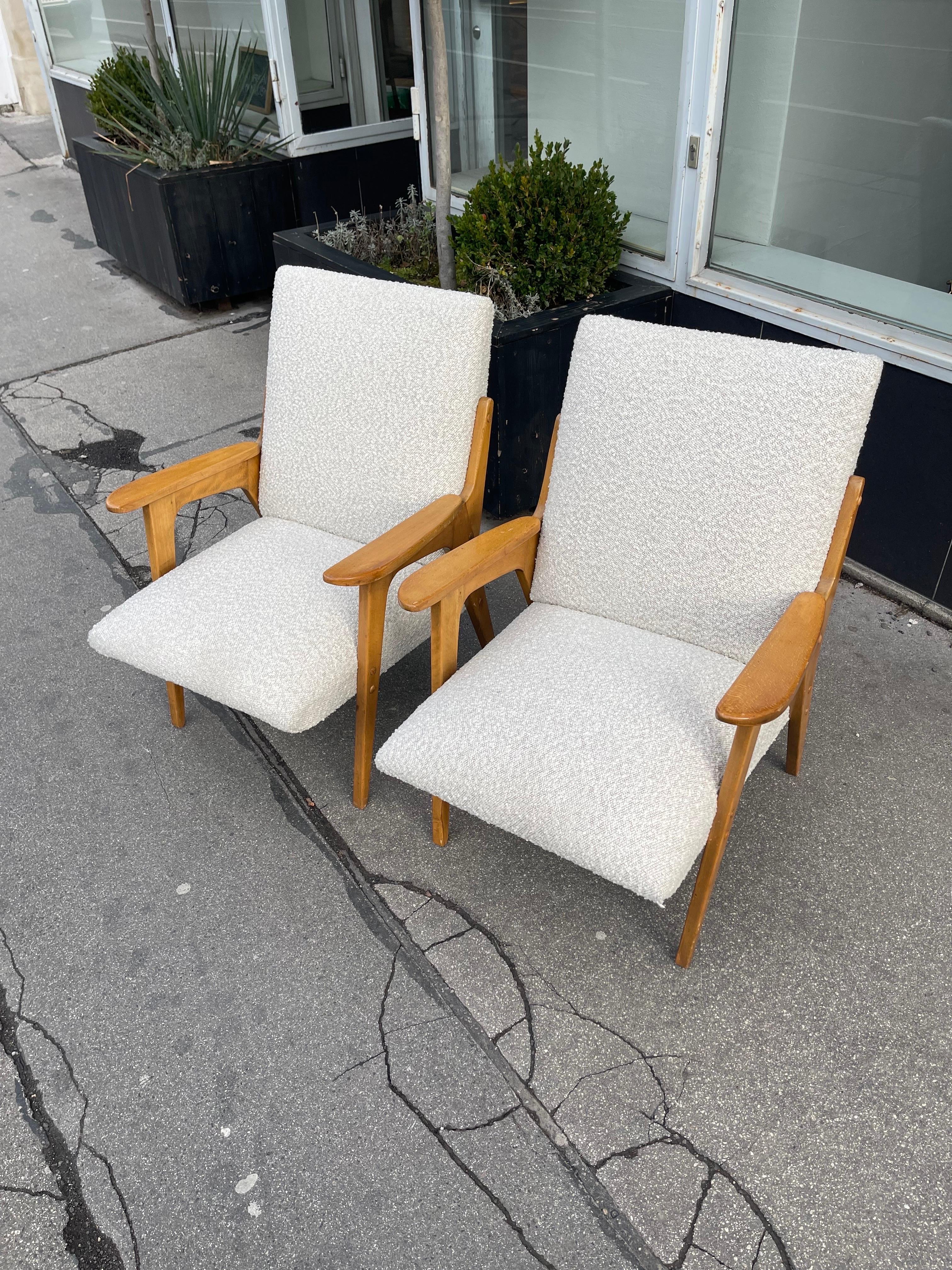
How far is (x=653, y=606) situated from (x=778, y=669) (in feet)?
1.54

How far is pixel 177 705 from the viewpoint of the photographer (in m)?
2.42

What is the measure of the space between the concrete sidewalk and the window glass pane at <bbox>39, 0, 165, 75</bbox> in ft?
19.3

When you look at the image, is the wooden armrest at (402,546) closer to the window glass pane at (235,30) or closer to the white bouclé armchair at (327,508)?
the white bouclé armchair at (327,508)

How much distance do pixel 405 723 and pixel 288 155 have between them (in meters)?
4.13

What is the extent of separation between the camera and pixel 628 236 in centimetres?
340

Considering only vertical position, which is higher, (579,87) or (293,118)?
(579,87)

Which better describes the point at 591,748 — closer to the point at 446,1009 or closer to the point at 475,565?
the point at 475,565

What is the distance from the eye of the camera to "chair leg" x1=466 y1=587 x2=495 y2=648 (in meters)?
2.33

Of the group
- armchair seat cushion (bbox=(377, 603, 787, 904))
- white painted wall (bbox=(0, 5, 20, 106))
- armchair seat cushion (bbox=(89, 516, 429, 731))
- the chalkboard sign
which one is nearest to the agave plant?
the chalkboard sign

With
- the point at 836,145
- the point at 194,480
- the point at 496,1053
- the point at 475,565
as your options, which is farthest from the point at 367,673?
the point at 836,145

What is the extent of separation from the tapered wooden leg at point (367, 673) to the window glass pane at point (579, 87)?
1.97m

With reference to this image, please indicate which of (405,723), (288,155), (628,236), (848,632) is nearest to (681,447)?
(405,723)

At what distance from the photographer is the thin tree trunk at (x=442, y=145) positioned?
285 centimetres

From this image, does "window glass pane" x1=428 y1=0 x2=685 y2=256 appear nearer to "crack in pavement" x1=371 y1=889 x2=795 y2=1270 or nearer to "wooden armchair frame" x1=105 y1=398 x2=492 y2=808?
"wooden armchair frame" x1=105 y1=398 x2=492 y2=808
